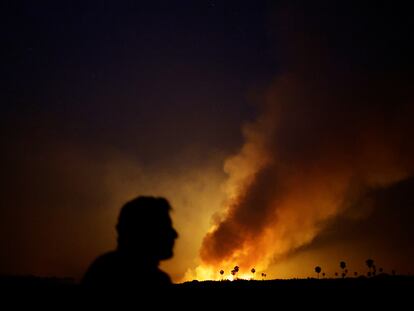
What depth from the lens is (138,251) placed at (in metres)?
4.88

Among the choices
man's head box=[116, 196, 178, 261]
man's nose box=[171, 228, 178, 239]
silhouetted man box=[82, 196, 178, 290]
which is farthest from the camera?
man's nose box=[171, 228, 178, 239]

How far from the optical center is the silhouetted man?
4617mm

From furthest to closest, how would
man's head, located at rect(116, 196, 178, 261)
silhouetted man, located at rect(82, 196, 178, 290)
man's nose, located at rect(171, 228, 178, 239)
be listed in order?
man's nose, located at rect(171, 228, 178, 239)
man's head, located at rect(116, 196, 178, 261)
silhouetted man, located at rect(82, 196, 178, 290)

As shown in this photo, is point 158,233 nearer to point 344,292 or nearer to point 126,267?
point 126,267

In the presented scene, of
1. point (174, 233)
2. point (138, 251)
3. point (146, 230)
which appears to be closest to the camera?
point (138, 251)

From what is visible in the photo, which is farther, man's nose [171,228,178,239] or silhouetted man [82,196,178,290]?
man's nose [171,228,178,239]

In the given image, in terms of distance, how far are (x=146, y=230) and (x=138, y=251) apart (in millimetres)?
294

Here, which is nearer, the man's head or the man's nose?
the man's head

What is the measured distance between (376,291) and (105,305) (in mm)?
17264

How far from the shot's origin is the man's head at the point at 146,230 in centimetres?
492

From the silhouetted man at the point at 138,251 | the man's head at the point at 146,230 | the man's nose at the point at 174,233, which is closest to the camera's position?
the silhouetted man at the point at 138,251

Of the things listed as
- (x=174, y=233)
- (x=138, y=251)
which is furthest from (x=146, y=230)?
(x=174, y=233)

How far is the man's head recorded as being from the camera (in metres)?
4.92

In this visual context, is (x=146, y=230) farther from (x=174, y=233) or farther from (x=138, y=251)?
(x=174, y=233)
